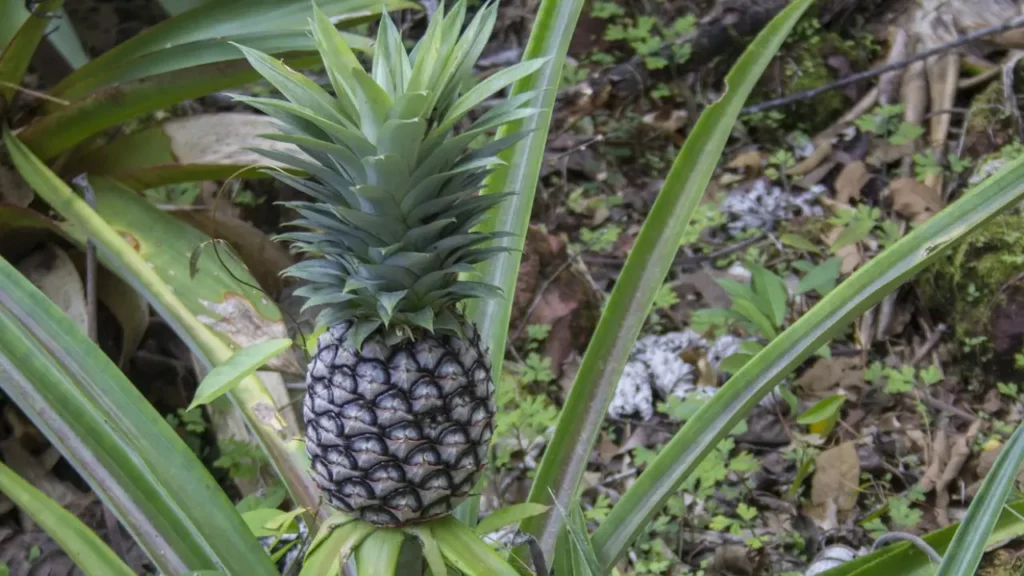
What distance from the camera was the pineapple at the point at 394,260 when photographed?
41.8 inches

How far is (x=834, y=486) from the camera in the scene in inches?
78.4

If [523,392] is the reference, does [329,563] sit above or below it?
above

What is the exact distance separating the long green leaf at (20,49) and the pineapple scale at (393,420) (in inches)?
60.9

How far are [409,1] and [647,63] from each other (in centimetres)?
150

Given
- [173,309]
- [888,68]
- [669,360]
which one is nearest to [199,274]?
[173,309]

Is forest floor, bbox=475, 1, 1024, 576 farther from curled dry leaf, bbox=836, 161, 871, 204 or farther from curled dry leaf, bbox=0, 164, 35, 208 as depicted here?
curled dry leaf, bbox=0, 164, 35, 208

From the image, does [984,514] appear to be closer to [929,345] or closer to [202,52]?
[929,345]

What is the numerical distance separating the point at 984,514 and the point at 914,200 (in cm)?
192

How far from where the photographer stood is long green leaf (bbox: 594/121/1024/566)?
48.1 inches

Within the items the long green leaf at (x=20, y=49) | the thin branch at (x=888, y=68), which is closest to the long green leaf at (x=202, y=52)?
the long green leaf at (x=20, y=49)

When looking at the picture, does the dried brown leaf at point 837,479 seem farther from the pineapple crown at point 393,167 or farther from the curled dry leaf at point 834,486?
the pineapple crown at point 393,167

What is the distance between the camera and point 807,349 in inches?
49.6

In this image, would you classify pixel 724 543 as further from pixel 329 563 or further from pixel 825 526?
pixel 329 563

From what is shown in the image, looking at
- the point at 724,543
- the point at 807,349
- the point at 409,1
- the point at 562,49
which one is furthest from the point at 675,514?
the point at 409,1
